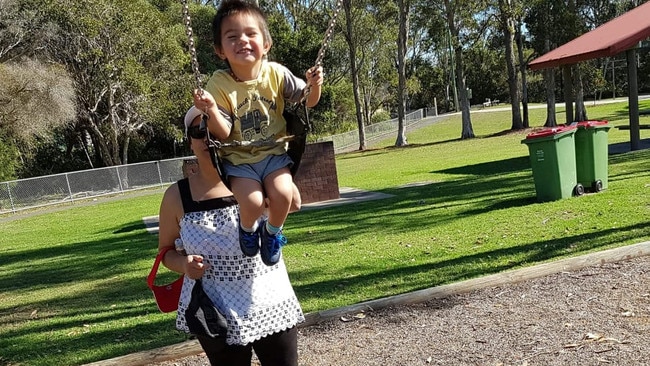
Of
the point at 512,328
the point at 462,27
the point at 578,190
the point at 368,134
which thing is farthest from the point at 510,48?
the point at 512,328

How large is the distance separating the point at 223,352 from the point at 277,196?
25.0 inches

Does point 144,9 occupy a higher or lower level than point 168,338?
higher

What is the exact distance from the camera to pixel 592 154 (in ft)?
32.1

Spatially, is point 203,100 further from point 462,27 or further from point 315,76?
point 462,27

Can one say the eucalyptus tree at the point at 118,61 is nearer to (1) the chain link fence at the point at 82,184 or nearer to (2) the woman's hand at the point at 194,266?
(1) the chain link fence at the point at 82,184

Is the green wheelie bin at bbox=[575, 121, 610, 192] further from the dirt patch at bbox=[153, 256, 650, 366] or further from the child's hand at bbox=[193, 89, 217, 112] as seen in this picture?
the child's hand at bbox=[193, 89, 217, 112]

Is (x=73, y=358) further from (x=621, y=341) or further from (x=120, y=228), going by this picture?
(x=120, y=228)

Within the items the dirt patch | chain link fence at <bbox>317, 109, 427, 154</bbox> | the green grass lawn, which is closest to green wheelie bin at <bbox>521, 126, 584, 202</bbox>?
the green grass lawn

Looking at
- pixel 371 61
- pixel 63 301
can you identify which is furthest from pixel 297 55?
pixel 63 301

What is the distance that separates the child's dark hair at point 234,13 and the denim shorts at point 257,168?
453mm

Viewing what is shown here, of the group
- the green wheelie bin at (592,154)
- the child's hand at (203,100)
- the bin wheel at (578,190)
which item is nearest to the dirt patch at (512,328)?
the child's hand at (203,100)

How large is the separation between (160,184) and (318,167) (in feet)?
56.8

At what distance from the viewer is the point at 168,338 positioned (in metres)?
5.10

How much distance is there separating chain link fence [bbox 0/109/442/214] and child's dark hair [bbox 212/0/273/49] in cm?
2221
